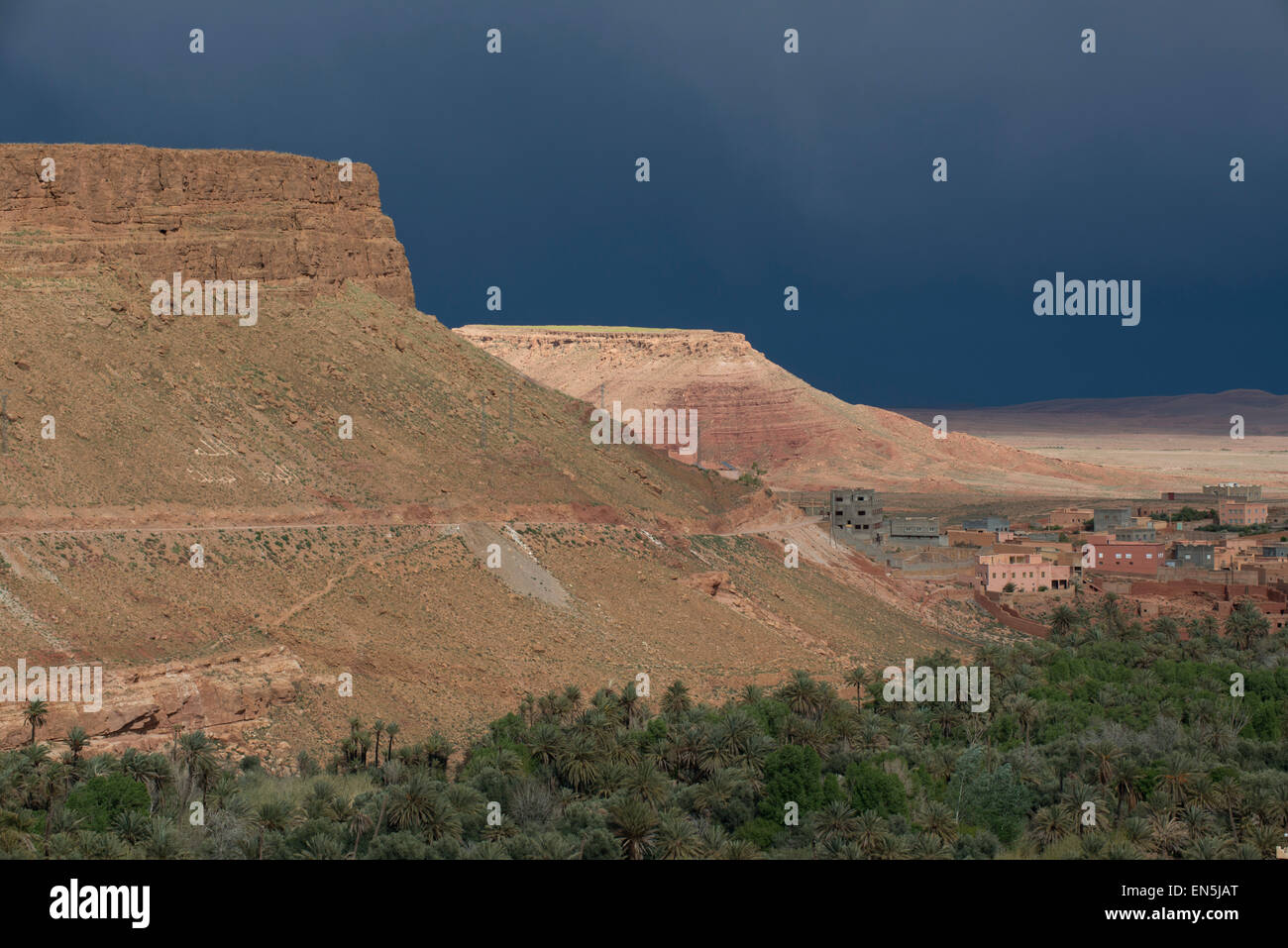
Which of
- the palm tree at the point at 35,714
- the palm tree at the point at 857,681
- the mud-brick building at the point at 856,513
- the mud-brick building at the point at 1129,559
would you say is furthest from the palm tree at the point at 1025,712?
the mud-brick building at the point at 1129,559

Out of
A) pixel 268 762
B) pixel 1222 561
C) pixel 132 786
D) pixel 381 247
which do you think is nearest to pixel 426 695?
pixel 268 762

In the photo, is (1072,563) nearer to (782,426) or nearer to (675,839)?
(675,839)

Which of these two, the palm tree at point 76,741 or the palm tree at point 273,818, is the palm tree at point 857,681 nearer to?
the palm tree at point 273,818

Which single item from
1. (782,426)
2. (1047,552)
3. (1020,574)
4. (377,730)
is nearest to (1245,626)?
(1020,574)

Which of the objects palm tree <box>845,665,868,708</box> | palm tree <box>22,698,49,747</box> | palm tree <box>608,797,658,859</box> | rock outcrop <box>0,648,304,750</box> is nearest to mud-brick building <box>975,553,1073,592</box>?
palm tree <box>845,665,868,708</box>
